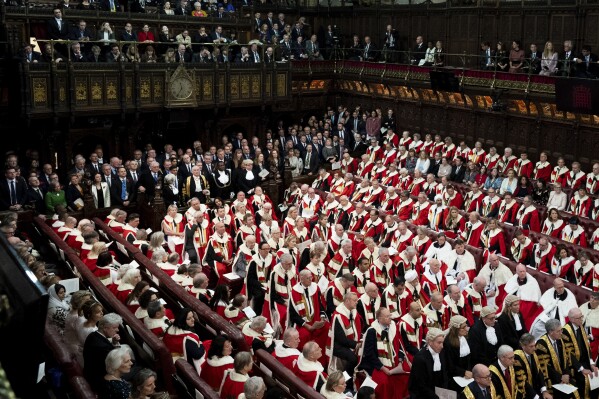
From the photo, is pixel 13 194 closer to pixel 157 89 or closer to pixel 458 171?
pixel 157 89

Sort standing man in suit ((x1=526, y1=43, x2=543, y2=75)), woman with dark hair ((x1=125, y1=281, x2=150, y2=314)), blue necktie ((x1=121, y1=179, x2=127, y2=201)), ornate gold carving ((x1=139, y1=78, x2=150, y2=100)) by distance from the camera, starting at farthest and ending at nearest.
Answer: ornate gold carving ((x1=139, y1=78, x2=150, y2=100)) → standing man in suit ((x1=526, y1=43, x2=543, y2=75)) → blue necktie ((x1=121, y1=179, x2=127, y2=201)) → woman with dark hair ((x1=125, y1=281, x2=150, y2=314))

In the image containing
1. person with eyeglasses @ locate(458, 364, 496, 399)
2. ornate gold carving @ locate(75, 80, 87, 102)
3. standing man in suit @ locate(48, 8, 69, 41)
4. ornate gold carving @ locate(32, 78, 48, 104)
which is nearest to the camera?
person with eyeglasses @ locate(458, 364, 496, 399)

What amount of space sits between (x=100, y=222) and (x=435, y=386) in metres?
8.42

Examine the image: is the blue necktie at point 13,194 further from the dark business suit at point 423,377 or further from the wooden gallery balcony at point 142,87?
the dark business suit at point 423,377

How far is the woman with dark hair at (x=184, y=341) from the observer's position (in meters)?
7.61

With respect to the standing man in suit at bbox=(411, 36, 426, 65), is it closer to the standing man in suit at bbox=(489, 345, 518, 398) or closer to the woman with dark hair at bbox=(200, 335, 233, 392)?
the standing man in suit at bbox=(489, 345, 518, 398)

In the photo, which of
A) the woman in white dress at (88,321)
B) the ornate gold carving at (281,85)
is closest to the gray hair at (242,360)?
A: the woman in white dress at (88,321)

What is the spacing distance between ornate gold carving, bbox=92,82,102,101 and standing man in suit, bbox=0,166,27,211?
3917 mm

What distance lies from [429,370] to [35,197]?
10649 millimetres

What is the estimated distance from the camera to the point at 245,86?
69.0 feet

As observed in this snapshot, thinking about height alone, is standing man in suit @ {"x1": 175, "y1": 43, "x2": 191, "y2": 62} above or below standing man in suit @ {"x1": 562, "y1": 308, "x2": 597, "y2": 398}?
above

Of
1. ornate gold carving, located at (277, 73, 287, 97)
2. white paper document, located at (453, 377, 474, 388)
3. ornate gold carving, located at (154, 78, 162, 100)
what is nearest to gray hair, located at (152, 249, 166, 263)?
white paper document, located at (453, 377, 474, 388)

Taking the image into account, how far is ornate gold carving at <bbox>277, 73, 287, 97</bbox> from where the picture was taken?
21703 millimetres

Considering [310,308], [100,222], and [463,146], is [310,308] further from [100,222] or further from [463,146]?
[463,146]
